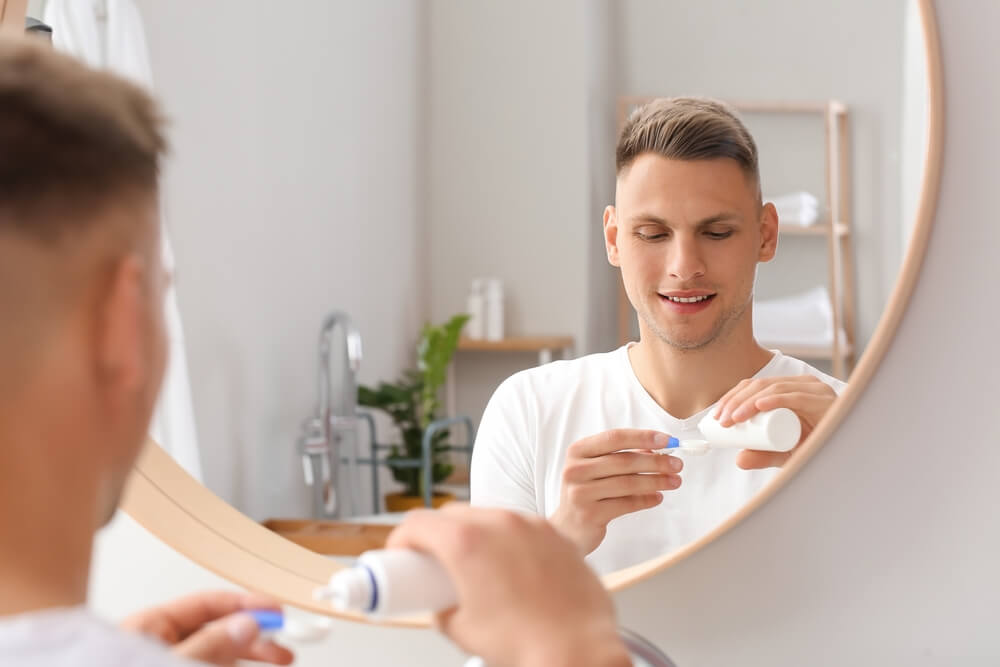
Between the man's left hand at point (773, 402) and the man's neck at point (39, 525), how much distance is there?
46cm

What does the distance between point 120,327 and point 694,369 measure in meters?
0.45

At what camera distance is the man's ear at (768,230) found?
721 millimetres

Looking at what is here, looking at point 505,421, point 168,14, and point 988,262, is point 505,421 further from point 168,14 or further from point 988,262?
point 168,14

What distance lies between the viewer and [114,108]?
435 mm

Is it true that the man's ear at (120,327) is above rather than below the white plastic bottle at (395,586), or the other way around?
above

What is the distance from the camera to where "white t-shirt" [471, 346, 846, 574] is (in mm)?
716

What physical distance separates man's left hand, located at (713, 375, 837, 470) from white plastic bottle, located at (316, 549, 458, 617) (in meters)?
0.32

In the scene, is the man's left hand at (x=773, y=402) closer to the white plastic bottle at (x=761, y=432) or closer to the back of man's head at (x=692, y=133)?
the white plastic bottle at (x=761, y=432)

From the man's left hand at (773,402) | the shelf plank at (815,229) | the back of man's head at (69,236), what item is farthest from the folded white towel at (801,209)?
the back of man's head at (69,236)

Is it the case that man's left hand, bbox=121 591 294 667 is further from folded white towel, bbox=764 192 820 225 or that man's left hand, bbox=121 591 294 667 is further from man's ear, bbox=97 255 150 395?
folded white towel, bbox=764 192 820 225

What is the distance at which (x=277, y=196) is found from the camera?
3.67 ft

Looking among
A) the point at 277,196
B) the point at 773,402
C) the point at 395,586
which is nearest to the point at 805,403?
the point at 773,402

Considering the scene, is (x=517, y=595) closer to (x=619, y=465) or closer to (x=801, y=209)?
(x=619, y=465)

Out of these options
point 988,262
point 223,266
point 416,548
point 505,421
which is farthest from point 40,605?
point 223,266
